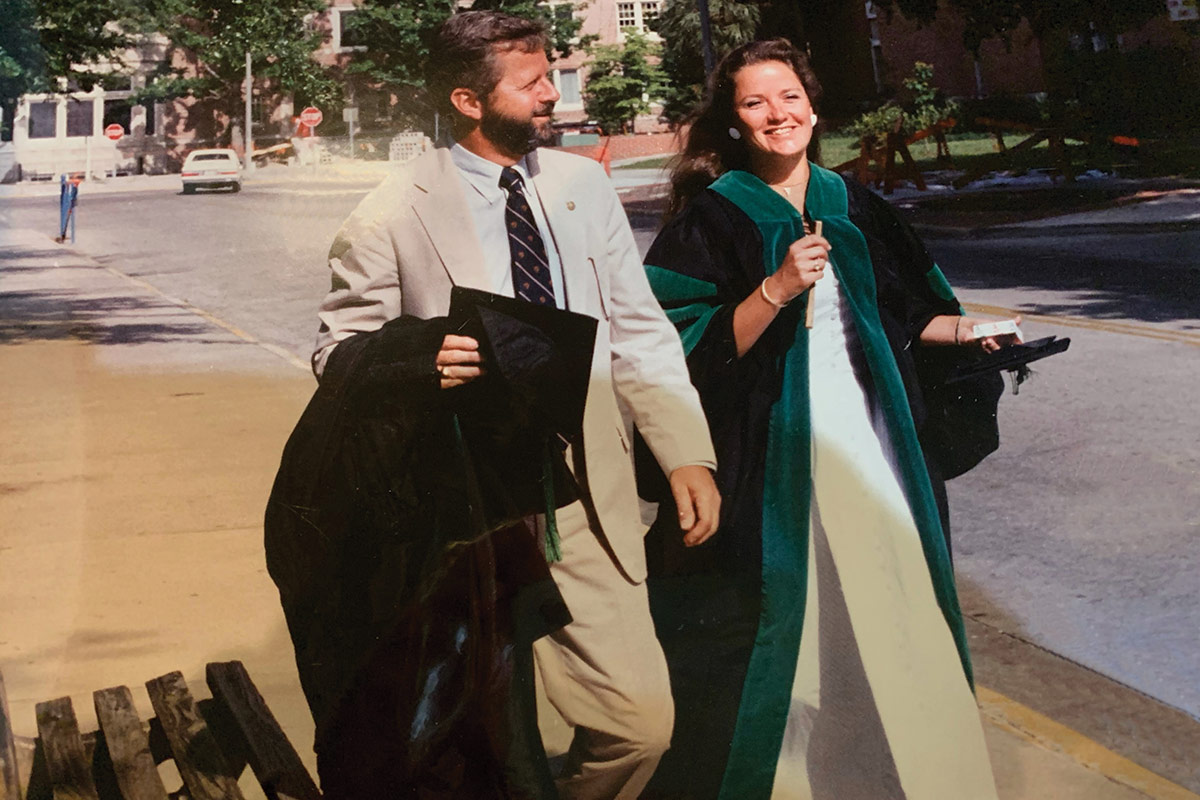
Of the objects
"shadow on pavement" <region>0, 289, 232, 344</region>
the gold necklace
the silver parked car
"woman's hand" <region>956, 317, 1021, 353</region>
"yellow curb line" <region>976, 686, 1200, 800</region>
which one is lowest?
"yellow curb line" <region>976, 686, 1200, 800</region>

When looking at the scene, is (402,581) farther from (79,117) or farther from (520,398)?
(79,117)

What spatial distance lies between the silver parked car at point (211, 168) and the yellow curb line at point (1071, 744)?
1897mm

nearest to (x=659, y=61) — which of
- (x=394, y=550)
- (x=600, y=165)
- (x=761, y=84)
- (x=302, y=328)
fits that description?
(x=761, y=84)

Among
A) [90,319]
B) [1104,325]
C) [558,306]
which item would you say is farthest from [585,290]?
[1104,325]

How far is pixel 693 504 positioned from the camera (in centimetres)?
233

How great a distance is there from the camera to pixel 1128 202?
14.3ft

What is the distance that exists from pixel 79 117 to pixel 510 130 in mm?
855

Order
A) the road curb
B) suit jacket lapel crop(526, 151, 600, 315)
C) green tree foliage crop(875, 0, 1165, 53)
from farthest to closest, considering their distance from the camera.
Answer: the road curb < green tree foliage crop(875, 0, 1165, 53) < suit jacket lapel crop(526, 151, 600, 315)

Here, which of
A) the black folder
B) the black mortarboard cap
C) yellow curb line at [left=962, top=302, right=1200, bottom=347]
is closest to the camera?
the black mortarboard cap

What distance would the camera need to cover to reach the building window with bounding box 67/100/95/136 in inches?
99.9

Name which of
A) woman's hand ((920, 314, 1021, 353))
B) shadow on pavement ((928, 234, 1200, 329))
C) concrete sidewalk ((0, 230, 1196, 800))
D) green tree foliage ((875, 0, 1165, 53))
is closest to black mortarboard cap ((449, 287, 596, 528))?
concrete sidewalk ((0, 230, 1196, 800))

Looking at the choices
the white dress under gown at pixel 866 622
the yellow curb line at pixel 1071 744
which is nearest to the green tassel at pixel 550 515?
the white dress under gown at pixel 866 622

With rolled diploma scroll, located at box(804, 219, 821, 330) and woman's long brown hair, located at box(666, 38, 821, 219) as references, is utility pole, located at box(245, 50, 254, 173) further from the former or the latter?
rolled diploma scroll, located at box(804, 219, 821, 330)

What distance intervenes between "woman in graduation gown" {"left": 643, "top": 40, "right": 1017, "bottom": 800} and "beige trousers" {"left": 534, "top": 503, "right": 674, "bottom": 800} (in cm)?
36
